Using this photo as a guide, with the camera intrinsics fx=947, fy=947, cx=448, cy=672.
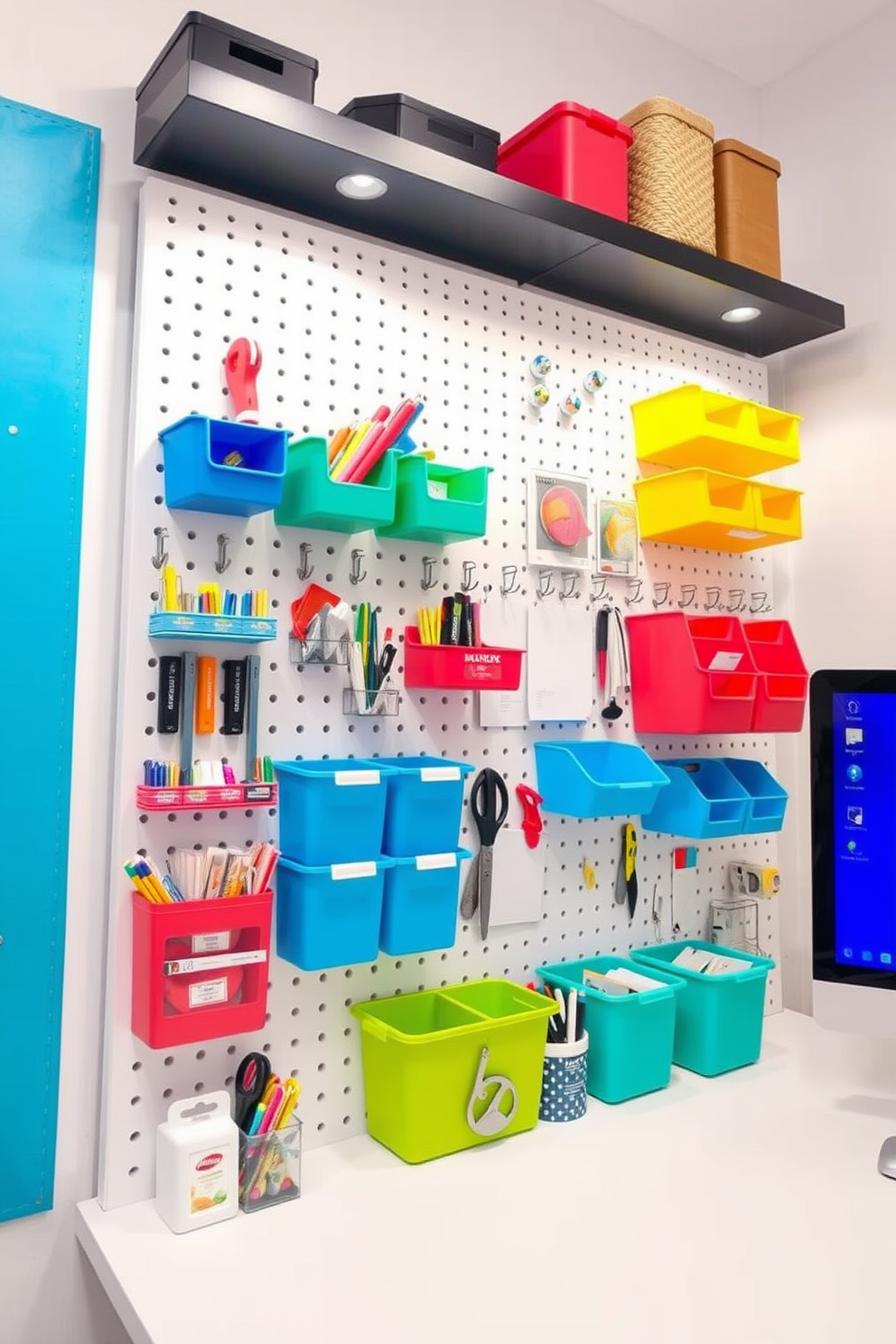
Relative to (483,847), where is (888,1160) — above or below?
below

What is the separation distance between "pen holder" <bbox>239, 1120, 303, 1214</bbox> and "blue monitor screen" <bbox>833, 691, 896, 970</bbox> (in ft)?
2.74

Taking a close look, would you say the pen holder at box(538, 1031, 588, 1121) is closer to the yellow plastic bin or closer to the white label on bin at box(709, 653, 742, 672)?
the white label on bin at box(709, 653, 742, 672)

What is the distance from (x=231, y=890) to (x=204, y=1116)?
30cm

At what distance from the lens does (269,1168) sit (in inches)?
48.3

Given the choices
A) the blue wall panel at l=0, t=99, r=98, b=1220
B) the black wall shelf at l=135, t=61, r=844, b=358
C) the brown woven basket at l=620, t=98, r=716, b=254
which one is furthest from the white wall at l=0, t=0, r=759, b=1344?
the brown woven basket at l=620, t=98, r=716, b=254

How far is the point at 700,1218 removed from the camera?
1195 millimetres

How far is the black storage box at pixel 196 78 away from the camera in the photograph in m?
1.20

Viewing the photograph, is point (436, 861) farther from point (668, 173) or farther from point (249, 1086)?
point (668, 173)

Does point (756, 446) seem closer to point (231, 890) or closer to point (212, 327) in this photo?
point (212, 327)

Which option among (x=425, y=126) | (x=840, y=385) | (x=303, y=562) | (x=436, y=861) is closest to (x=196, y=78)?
(x=425, y=126)

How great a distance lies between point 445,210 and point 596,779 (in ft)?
3.27

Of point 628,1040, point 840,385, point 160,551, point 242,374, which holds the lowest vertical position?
point 628,1040

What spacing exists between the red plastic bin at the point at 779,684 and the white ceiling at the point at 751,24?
1.32 metres

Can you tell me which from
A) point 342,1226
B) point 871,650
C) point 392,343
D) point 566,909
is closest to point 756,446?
point 871,650
